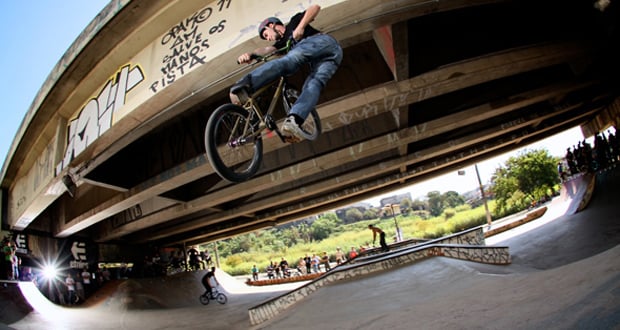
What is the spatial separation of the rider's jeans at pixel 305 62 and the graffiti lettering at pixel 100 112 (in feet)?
10.7

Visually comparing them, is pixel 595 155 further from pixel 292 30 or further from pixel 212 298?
pixel 212 298

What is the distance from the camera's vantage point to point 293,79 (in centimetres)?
652

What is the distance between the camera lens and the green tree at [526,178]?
33.7 m

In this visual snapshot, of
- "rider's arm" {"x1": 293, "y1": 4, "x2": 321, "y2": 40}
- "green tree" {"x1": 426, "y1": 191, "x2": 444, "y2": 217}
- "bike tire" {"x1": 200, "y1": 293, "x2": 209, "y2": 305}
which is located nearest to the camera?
"rider's arm" {"x1": 293, "y1": 4, "x2": 321, "y2": 40}

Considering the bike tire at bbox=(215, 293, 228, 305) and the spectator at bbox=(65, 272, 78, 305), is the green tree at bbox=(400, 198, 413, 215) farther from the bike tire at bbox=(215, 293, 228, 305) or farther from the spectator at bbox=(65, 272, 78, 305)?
the spectator at bbox=(65, 272, 78, 305)

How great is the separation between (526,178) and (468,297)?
36.9 metres

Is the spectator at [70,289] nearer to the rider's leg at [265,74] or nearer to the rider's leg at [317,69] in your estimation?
the rider's leg at [265,74]

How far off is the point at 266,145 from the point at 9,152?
7.92 metres

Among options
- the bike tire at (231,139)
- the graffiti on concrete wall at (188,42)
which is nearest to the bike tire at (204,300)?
the graffiti on concrete wall at (188,42)

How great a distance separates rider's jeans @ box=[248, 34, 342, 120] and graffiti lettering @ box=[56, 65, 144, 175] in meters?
3.27

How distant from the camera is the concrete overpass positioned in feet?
16.1

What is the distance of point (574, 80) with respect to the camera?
392 inches

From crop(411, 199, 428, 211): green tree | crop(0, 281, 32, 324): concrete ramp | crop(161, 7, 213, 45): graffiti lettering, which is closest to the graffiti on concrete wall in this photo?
crop(161, 7, 213, 45): graffiti lettering

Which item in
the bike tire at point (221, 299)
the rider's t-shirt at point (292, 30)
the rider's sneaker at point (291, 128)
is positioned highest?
the rider's t-shirt at point (292, 30)
